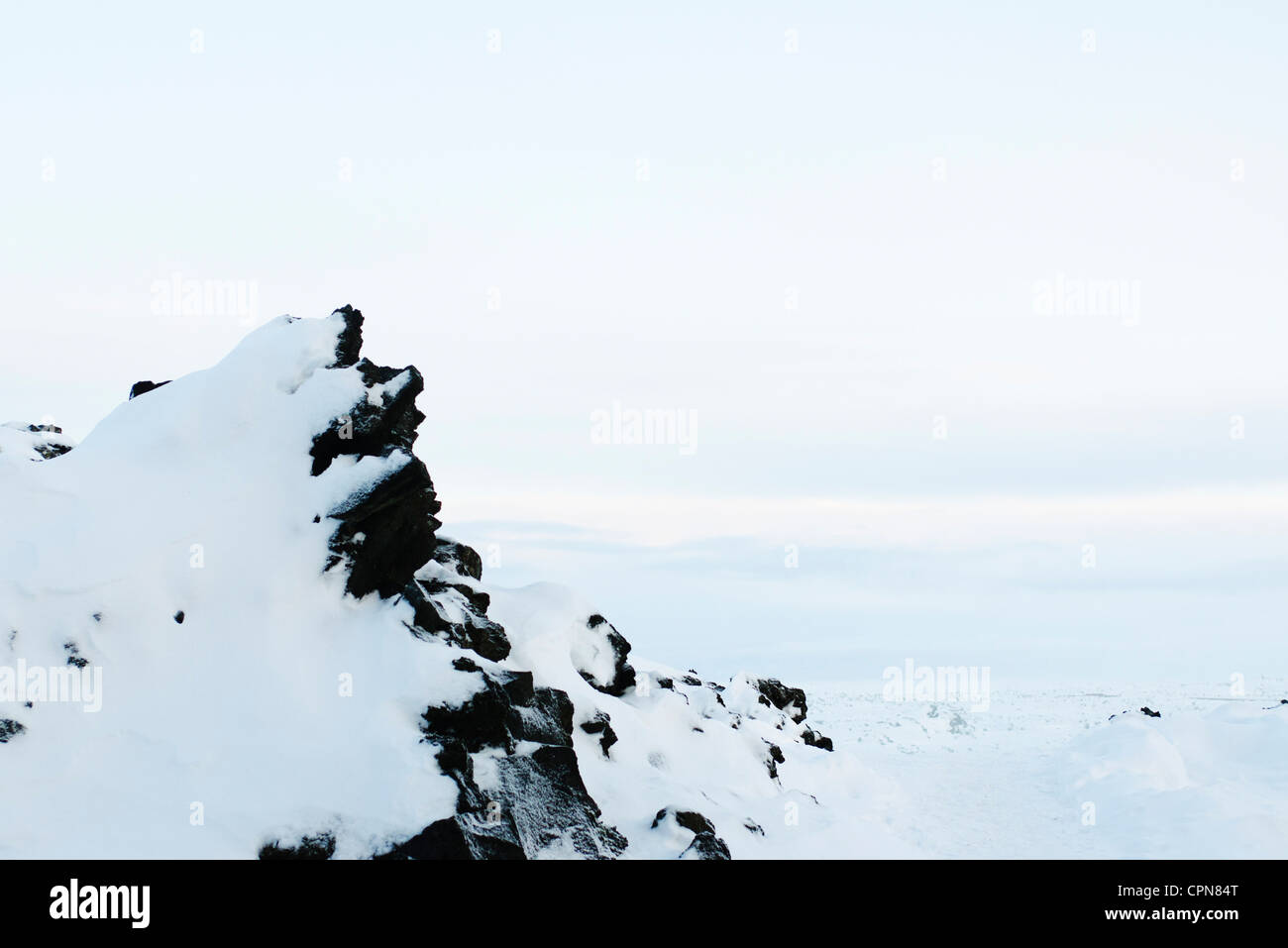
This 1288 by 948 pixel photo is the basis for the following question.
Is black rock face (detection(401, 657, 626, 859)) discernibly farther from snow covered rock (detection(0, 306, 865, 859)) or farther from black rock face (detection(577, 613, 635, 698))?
black rock face (detection(577, 613, 635, 698))

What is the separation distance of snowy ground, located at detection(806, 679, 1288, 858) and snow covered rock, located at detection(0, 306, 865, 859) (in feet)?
24.5

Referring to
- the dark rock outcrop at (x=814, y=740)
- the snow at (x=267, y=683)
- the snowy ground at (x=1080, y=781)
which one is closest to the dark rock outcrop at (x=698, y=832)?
the snow at (x=267, y=683)

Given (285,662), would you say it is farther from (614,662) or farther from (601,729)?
(614,662)

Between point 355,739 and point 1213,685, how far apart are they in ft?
368

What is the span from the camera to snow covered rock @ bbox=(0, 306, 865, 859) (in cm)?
1171

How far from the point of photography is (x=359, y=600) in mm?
14617

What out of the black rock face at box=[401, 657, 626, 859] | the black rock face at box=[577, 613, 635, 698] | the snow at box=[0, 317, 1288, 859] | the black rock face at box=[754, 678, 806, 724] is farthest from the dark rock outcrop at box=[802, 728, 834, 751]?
the black rock face at box=[401, 657, 626, 859]

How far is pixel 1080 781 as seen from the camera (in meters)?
28.3

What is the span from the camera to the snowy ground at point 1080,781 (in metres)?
21.2

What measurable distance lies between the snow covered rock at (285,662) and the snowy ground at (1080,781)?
748 cm

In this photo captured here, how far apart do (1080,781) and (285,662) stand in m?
24.1

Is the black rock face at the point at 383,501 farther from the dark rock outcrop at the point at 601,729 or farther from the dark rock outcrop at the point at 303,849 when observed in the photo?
the dark rock outcrop at the point at 601,729

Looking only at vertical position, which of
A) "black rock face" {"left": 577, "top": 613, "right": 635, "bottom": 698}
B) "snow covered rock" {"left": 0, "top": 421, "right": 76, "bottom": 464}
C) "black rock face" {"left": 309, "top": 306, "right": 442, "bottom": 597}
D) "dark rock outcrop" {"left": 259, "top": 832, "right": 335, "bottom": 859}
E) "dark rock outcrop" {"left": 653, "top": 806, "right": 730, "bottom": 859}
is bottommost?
"dark rock outcrop" {"left": 653, "top": 806, "right": 730, "bottom": 859}
